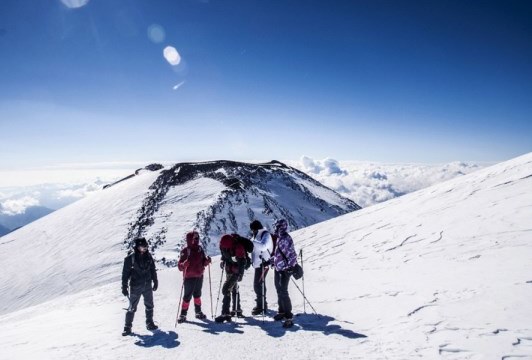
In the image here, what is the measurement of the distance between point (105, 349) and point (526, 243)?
1247 cm

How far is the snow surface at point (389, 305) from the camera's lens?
253 inches

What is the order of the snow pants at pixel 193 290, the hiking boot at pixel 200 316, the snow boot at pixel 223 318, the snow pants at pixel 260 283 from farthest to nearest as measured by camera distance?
the hiking boot at pixel 200 316 < the snow pants at pixel 193 290 < the snow pants at pixel 260 283 < the snow boot at pixel 223 318

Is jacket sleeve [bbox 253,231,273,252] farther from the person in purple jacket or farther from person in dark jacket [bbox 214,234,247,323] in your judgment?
person in dark jacket [bbox 214,234,247,323]

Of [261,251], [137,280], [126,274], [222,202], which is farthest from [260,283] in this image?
[222,202]

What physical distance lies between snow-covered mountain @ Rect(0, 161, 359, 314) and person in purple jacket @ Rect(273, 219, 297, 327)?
124ft

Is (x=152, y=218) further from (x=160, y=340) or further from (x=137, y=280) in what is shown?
(x=160, y=340)

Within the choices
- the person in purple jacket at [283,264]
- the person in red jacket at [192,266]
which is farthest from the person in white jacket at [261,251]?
the person in red jacket at [192,266]

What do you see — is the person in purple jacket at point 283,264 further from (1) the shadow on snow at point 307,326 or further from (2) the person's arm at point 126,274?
(2) the person's arm at point 126,274

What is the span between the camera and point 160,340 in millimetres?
7863

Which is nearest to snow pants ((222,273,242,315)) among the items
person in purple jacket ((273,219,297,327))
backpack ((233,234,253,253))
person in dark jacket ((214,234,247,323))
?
person in dark jacket ((214,234,247,323))

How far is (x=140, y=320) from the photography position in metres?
9.86

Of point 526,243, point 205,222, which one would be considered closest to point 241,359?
point 526,243

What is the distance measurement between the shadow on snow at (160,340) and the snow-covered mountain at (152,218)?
3638 cm

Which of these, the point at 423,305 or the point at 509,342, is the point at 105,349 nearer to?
the point at 423,305
